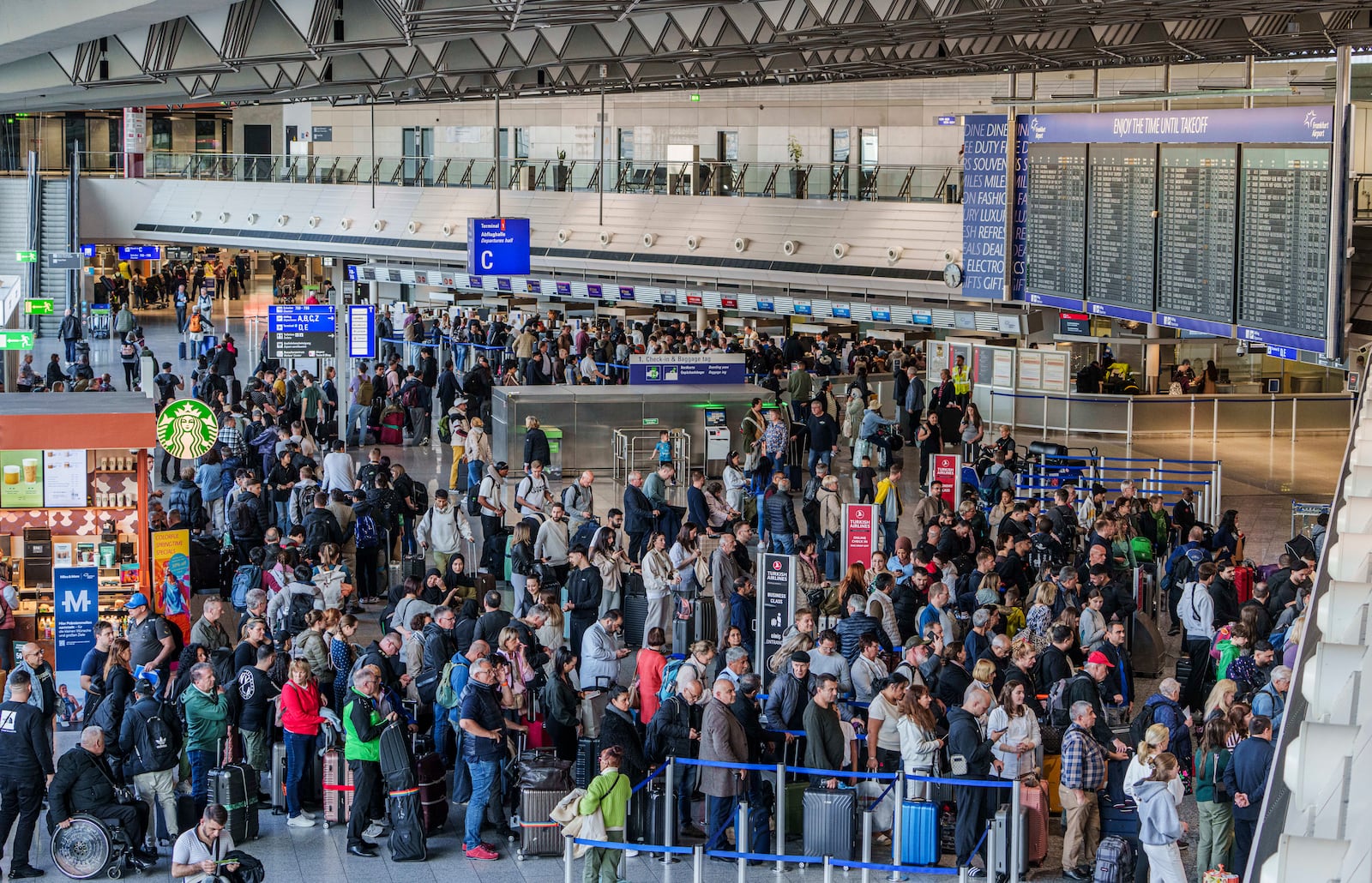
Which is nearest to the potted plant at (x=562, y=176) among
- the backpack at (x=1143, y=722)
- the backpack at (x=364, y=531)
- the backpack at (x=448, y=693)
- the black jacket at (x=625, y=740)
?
the backpack at (x=364, y=531)

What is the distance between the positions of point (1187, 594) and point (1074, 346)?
1447 cm

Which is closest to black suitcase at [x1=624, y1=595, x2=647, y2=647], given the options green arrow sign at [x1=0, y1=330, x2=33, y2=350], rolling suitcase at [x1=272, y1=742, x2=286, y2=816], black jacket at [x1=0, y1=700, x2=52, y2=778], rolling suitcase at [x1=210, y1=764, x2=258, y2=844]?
rolling suitcase at [x1=272, y1=742, x2=286, y2=816]

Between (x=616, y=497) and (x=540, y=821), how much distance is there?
12790 millimetres

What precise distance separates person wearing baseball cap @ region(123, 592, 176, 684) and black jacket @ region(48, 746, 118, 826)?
2.14 metres

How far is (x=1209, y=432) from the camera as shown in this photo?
26.2 metres

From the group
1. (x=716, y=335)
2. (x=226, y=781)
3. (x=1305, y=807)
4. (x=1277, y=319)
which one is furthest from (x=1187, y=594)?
(x=716, y=335)

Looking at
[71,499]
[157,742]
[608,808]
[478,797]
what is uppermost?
[71,499]

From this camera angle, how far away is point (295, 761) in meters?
11.5

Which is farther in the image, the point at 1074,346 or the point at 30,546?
the point at 1074,346

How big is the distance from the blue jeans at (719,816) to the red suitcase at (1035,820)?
5.89 feet

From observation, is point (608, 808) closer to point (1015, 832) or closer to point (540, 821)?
point (540, 821)

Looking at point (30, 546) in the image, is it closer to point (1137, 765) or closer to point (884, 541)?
→ point (884, 541)

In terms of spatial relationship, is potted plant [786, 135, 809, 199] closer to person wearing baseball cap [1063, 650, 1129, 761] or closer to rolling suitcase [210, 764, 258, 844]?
person wearing baseball cap [1063, 650, 1129, 761]

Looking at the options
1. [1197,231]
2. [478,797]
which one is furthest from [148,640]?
[1197,231]
